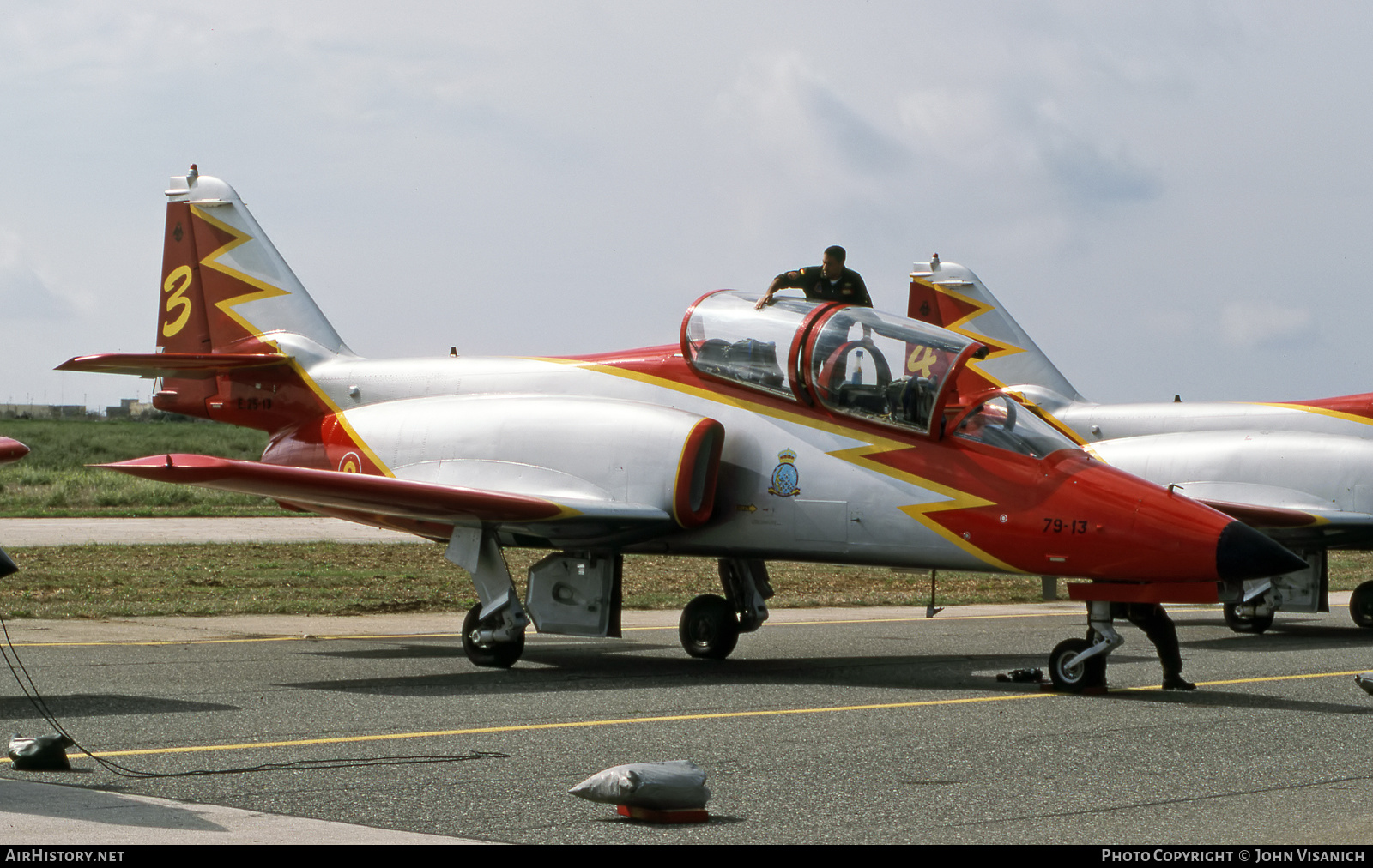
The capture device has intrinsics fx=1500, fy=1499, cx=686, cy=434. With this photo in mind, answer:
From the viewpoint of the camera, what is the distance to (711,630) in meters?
14.0

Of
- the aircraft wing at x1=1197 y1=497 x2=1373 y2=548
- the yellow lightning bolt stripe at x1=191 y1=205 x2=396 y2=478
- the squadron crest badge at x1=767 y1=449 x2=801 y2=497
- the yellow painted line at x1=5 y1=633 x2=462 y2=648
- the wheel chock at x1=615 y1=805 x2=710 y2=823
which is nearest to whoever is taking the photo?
the wheel chock at x1=615 y1=805 x2=710 y2=823

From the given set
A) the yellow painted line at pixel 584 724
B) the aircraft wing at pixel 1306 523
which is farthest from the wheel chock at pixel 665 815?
the aircraft wing at pixel 1306 523

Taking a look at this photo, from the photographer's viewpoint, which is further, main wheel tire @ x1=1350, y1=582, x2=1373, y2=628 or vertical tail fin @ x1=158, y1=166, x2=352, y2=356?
main wheel tire @ x1=1350, y1=582, x2=1373, y2=628

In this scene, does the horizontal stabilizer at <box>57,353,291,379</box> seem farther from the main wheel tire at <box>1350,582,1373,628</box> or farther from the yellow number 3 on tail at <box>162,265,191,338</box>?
the main wheel tire at <box>1350,582,1373,628</box>

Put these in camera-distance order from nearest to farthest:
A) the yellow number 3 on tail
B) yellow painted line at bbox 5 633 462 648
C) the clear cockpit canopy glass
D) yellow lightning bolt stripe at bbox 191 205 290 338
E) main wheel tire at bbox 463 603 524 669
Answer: the clear cockpit canopy glass
main wheel tire at bbox 463 603 524 669
yellow painted line at bbox 5 633 462 648
yellow lightning bolt stripe at bbox 191 205 290 338
the yellow number 3 on tail

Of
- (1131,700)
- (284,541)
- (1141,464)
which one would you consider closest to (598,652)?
(1131,700)

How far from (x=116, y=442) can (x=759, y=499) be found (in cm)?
6030

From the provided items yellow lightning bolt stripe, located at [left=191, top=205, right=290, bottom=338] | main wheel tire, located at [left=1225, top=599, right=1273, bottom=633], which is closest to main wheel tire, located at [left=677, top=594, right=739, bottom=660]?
yellow lightning bolt stripe, located at [left=191, top=205, right=290, bottom=338]

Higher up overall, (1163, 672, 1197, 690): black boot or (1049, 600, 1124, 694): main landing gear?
(1049, 600, 1124, 694): main landing gear

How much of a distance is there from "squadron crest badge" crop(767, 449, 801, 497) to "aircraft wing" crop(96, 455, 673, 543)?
0.95 m

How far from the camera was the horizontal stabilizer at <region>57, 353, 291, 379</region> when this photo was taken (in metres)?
14.6

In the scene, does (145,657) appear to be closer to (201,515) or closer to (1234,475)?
(1234,475)

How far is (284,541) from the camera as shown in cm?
2922
